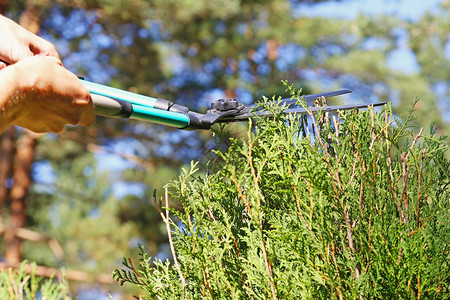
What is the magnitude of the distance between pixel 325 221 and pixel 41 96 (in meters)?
1.09

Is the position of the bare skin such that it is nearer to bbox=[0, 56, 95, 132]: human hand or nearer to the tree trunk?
bbox=[0, 56, 95, 132]: human hand

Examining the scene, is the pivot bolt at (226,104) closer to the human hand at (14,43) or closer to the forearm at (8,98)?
the human hand at (14,43)

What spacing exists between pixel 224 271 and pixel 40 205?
12.9 meters

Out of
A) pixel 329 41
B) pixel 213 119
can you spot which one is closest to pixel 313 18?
pixel 329 41

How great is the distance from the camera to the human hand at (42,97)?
1.42m

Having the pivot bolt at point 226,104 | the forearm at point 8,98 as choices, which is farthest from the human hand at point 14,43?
the pivot bolt at point 226,104

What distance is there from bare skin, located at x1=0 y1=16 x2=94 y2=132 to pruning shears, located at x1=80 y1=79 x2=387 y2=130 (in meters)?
0.20

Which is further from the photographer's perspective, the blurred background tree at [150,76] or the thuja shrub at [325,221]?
the blurred background tree at [150,76]

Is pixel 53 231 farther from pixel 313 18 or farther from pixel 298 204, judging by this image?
pixel 298 204

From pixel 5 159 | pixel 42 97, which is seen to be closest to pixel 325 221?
pixel 42 97

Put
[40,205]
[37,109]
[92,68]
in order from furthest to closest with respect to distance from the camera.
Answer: [40,205], [92,68], [37,109]

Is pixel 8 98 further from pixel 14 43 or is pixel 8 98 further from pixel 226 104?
pixel 226 104

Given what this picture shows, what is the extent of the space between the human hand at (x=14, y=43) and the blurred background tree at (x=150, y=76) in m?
7.19

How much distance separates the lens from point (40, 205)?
13500 millimetres
